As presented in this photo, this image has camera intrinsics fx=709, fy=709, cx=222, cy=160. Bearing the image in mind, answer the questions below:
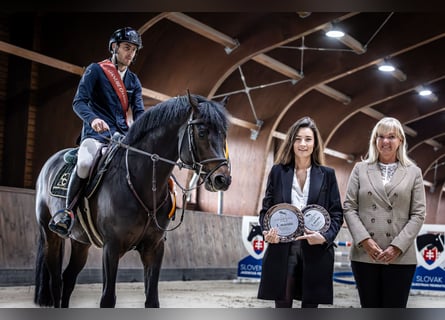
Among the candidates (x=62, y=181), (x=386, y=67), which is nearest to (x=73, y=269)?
(x=62, y=181)

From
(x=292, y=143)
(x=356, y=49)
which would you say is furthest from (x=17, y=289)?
(x=356, y=49)

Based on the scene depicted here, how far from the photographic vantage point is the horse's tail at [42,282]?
208 inches

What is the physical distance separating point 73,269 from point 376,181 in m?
2.55

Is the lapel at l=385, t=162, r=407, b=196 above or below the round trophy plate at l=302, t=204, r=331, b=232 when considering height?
above

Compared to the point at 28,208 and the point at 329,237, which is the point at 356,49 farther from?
the point at 329,237

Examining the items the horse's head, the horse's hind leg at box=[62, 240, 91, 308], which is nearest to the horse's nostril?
the horse's head

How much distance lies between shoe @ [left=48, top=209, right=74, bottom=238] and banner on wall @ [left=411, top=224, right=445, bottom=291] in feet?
20.7

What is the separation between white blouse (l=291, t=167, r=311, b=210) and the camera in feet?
12.7

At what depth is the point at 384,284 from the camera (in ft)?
12.3

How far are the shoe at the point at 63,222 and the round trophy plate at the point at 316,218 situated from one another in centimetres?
172

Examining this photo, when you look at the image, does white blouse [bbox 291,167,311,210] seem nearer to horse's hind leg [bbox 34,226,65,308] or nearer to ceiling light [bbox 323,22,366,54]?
horse's hind leg [bbox 34,226,65,308]

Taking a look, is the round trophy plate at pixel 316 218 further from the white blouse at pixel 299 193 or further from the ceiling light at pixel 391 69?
the ceiling light at pixel 391 69

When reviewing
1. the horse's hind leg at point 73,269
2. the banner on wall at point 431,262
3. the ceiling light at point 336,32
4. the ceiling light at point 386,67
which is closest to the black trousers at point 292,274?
the horse's hind leg at point 73,269

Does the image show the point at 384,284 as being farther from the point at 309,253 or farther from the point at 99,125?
the point at 99,125
